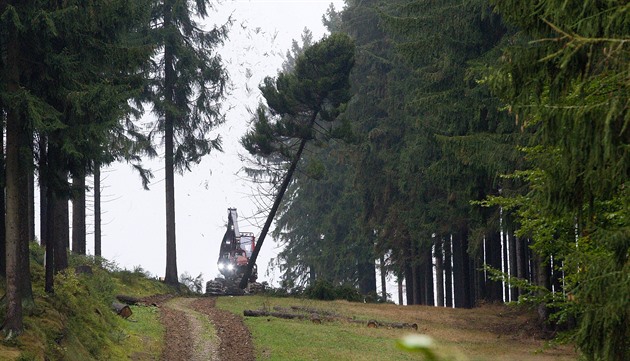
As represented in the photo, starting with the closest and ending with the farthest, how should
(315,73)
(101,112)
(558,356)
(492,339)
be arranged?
(101,112), (558,356), (492,339), (315,73)

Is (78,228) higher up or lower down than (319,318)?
higher up

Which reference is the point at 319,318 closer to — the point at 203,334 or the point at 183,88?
the point at 203,334

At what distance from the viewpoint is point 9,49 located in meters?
14.6

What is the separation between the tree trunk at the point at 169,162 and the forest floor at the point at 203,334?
27.2ft

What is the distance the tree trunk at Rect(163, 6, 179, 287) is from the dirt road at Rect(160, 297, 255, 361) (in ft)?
28.6

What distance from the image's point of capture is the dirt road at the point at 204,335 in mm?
18922

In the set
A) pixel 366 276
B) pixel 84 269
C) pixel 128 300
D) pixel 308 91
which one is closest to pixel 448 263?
pixel 366 276

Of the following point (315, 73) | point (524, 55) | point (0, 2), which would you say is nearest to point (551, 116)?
point (524, 55)

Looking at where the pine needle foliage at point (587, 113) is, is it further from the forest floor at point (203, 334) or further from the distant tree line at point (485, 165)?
the forest floor at point (203, 334)

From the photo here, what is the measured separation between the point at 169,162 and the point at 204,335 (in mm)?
17000

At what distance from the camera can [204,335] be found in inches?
835

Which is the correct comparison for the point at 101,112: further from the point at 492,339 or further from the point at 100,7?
the point at 492,339

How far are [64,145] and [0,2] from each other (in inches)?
113

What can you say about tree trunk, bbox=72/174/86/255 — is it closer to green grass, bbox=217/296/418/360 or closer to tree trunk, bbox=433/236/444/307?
green grass, bbox=217/296/418/360
